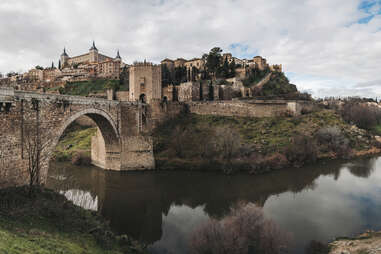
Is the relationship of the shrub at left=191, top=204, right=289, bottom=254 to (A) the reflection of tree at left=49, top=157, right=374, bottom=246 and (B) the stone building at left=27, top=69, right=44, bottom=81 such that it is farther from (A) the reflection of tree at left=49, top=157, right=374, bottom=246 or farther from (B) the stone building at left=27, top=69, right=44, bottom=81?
(B) the stone building at left=27, top=69, right=44, bottom=81

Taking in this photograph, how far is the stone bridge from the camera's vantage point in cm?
870

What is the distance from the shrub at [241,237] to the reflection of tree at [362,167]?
14.8 m

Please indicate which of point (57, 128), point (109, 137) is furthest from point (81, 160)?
point (57, 128)

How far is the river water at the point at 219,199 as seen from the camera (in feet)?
33.2

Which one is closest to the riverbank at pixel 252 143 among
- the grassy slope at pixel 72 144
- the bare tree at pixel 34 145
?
the grassy slope at pixel 72 144

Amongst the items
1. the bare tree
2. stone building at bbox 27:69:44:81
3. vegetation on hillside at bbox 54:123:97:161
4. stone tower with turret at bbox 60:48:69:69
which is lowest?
vegetation on hillside at bbox 54:123:97:161

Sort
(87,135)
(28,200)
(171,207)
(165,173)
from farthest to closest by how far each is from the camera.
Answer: (87,135) → (165,173) → (171,207) → (28,200)

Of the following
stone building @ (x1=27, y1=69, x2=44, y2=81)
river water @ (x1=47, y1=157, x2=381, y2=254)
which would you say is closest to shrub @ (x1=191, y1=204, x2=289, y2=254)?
river water @ (x1=47, y1=157, x2=381, y2=254)

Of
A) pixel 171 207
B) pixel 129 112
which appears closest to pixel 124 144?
pixel 129 112

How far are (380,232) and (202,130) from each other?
1631 centimetres

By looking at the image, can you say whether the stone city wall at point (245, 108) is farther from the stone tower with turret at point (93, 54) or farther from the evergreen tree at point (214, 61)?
the stone tower with turret at point (93, 54)

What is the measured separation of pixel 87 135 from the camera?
1114 inches

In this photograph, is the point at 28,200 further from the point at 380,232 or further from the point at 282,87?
the point at 282,87

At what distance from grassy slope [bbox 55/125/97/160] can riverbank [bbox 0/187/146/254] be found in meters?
14.3
